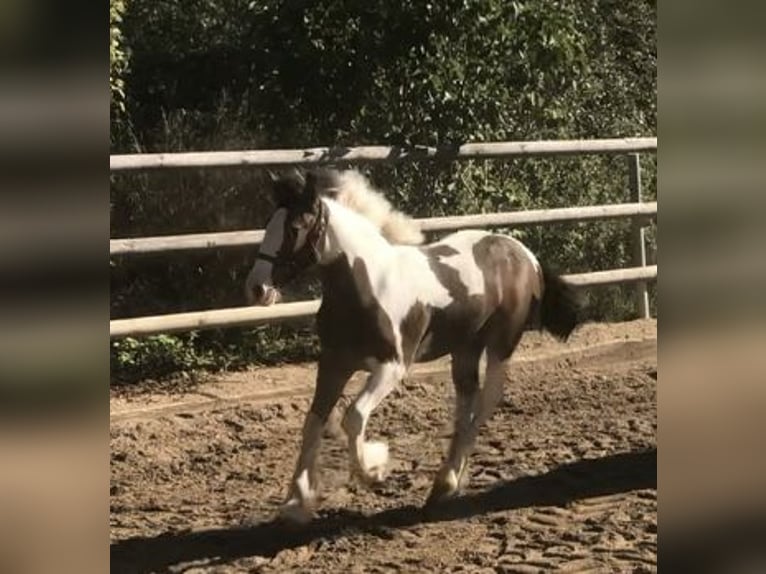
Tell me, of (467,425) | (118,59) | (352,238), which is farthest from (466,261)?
(118,59)

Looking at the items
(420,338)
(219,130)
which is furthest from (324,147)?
(420,338)

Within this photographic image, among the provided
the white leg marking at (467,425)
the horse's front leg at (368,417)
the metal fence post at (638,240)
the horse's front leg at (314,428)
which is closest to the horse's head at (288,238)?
the horse's front leg at (314,428)

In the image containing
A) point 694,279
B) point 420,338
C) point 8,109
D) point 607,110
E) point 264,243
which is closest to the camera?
point 8,109

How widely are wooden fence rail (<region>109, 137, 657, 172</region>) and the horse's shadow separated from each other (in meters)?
0.98

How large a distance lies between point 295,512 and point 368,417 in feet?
1.08

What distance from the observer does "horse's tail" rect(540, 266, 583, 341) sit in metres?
3.33

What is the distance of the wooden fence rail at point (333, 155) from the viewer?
2998 mm

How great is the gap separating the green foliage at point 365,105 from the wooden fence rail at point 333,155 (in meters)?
0.03

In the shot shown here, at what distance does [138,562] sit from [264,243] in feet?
3.06

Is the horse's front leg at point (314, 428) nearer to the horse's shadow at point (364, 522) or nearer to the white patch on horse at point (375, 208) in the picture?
the horse's shadow at point (364, 522)

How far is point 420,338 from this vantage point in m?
3.14

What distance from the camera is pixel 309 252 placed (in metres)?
2.99

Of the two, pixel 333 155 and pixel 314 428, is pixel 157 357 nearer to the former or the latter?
pixel 314 428

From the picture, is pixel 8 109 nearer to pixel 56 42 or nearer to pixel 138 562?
pixel 56 42
